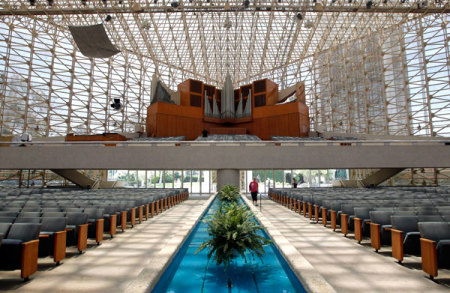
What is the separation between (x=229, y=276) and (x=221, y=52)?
3551cm

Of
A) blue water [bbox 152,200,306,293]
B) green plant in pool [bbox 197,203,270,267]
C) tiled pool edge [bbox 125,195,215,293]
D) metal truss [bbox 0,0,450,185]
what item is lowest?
blue water [bbox 152,200,306,293]

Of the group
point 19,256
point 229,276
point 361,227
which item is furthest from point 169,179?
point 229,276

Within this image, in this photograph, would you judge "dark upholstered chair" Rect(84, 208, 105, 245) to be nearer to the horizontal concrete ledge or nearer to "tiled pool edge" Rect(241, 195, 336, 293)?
"tiled pool edge" Rect(241, 195, 336, 293)

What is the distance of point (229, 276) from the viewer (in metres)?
3.63

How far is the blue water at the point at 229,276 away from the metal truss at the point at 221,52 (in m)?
19.0

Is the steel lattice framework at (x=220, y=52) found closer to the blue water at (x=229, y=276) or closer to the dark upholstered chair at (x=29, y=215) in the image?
the dark upholstered chair at (x=29, y=215)

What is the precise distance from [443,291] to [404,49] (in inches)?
1099

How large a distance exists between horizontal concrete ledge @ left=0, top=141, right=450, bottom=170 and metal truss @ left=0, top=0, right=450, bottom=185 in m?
8.92

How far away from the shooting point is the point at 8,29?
2444 centimetres

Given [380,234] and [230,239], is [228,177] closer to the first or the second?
[380,234]

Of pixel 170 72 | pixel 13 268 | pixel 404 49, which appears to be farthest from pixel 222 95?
pixel 13 268

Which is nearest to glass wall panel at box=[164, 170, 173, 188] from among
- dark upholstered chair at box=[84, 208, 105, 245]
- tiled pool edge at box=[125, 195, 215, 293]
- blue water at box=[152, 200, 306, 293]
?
dark upholstered chair at box=[84, 208, 105, 245]

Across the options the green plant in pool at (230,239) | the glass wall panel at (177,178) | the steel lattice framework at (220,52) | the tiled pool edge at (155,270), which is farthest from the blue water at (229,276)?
the glass wall panel at (177,178)

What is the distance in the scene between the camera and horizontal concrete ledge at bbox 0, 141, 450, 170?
652 inches
